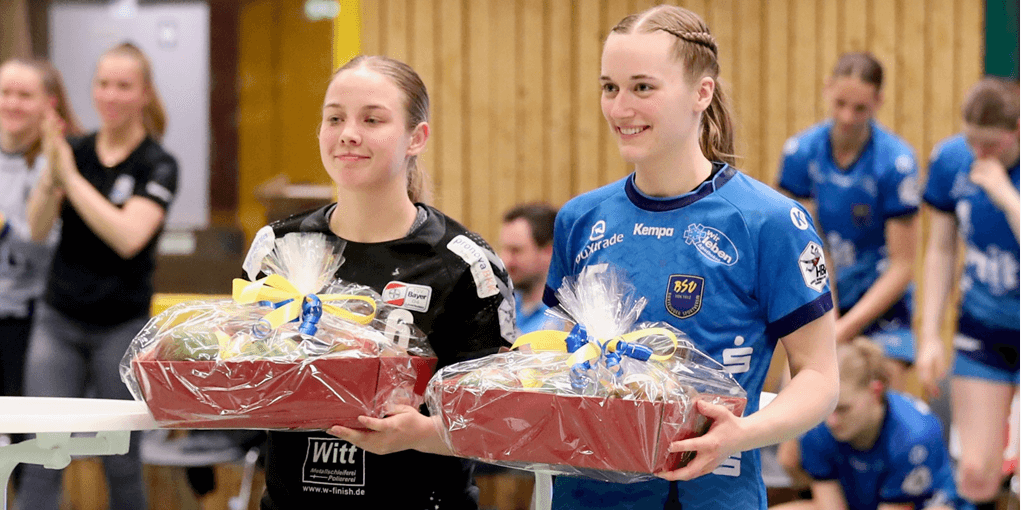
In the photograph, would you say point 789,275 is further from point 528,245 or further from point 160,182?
point 160,182

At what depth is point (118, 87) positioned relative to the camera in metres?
3.61

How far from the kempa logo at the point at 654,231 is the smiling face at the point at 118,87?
8.24 feet

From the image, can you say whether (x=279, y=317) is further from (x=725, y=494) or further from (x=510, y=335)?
(x=725, y=494)

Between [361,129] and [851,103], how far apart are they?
292cm

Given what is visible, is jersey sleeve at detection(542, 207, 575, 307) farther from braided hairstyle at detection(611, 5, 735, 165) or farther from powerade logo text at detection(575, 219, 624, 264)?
braided hairstyle at detection(611, 5, 735, 165)

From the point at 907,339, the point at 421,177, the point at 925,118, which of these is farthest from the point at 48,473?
the point at 925,118

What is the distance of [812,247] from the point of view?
5.44 ft

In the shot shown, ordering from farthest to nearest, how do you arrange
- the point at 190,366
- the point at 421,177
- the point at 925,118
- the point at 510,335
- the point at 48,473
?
the point at 925,118, the point at 48,473, the point at 421,177, the point at 510,335, the point at 190,366

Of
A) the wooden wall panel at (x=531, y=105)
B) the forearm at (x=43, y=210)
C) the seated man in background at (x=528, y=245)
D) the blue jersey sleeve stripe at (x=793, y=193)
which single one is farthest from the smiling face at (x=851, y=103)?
the forearm at (x=43, y=210)

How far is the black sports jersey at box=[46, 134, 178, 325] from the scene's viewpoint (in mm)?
3523

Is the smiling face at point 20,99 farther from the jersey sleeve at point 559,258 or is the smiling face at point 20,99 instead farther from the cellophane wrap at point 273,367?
the jersey sleeve at point 559,258

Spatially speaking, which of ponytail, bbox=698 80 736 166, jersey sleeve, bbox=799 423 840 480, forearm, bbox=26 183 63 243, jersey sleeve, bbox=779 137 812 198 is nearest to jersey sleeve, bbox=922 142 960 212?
jersey sleeve, bbox=779 137 812 198

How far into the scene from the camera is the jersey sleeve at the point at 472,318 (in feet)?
6.29

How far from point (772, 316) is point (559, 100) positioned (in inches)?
174
